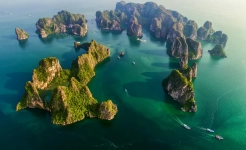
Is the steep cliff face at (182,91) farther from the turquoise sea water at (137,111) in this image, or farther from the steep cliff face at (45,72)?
the steep cliff face at (45,72)

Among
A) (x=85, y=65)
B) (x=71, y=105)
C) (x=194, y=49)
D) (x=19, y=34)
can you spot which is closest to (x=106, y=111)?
(x=71, y=105)

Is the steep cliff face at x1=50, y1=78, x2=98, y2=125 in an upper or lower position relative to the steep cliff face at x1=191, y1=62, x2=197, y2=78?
lower

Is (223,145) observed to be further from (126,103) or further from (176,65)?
(176,65)

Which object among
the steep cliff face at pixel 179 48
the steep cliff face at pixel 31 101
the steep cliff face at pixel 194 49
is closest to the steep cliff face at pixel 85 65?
the steep cliff face at pixel 31 101

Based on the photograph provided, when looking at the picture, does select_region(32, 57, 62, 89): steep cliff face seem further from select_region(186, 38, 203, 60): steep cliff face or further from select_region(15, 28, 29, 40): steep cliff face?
select_region(186, 38, 203, 60): steep cliff face

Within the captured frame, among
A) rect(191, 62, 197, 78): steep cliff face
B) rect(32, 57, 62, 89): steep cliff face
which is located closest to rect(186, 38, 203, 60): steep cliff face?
rect(191, 62, 197, 78): steep cliff face

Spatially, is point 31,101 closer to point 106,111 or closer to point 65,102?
point 65,102

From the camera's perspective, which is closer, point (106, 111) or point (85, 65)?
point (106, 111)
